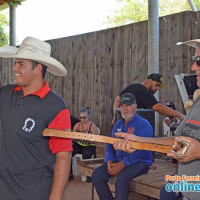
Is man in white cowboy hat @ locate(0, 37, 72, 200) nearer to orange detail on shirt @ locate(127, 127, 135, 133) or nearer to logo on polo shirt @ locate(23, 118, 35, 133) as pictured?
logo on polo shirt @ locate(23, 118, 35, 133)

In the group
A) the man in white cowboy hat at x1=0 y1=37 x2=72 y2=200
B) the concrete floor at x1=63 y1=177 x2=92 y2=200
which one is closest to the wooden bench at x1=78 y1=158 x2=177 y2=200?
the concrete floor at x1=63 y1=177 x2=92 y2=200

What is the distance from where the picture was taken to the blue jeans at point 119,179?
439cm

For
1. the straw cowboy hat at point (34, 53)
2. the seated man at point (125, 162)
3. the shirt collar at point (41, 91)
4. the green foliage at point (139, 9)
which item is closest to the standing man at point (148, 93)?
the seated man at point (125, 162)

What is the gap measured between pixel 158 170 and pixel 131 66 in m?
3.47

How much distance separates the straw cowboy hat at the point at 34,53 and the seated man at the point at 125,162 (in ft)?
6.73

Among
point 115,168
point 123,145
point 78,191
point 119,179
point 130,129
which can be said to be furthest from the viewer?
point 78,191

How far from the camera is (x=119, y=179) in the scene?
4.44 m

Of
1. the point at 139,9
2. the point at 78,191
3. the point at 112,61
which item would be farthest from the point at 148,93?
the point at 139,9

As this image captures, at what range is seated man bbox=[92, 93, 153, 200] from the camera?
4441 millimetres

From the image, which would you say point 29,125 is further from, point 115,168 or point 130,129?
point 130,129

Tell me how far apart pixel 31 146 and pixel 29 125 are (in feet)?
0.50

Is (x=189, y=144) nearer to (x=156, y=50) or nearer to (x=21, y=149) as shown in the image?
(x=21, y=149)

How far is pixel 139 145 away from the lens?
7.09ft

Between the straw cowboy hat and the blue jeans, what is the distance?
2.00 meters
